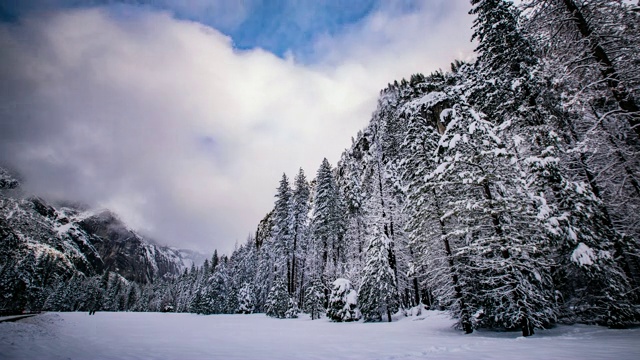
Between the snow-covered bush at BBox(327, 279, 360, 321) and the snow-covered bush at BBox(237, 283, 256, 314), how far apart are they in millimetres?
22850

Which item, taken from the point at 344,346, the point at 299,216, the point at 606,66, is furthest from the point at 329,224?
the point at 606,66

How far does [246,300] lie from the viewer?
40344 mm

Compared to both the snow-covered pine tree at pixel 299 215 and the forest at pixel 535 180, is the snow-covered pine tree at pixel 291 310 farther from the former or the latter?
the forest at pixel 535 180

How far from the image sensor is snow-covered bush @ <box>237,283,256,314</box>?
131ft

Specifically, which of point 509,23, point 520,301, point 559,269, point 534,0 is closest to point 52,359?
point 520,301

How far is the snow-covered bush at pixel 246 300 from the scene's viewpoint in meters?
40.1

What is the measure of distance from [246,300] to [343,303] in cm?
2431

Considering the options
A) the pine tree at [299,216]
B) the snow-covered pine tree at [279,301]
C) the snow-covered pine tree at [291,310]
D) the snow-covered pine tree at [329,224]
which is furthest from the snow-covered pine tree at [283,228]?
the snow-covered pine tree at [291,310]

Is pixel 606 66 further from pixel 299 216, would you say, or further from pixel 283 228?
pixel 283 228

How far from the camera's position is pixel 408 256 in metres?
27.1

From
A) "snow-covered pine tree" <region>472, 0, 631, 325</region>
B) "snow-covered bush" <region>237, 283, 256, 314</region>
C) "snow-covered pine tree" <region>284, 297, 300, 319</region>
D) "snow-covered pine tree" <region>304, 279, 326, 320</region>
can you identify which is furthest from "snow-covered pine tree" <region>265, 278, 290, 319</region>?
"snow-covered pine tree" <region>472, 0, 631, 325</region>

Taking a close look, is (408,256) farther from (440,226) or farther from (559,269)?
(559,269)

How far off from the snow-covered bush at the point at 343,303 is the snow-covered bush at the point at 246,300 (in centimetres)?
2285

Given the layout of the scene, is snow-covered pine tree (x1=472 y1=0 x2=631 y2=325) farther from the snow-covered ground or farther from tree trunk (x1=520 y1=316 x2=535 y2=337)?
tree trunk (x1=520 y1=316 x2=535 y2=337)
